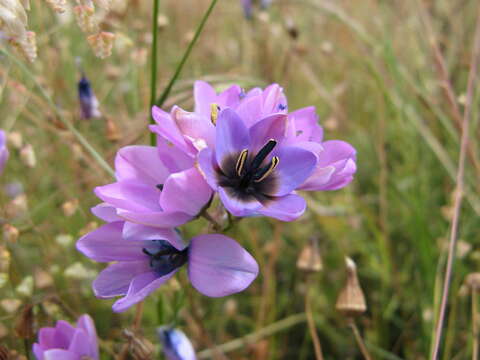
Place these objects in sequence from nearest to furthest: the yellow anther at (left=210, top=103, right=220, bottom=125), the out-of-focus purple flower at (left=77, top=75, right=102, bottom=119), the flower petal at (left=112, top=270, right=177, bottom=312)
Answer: the flower petal at (left=112, top=270, right=177, bottom=312), the yellow anther at (left=210, top=103, right=220, bottom=125), the out-of-focus purple flower at (left=77, top=75, right=102, bottom=119)

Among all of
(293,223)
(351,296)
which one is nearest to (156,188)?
(351,296)

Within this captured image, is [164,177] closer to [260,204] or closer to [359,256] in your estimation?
[260,204]

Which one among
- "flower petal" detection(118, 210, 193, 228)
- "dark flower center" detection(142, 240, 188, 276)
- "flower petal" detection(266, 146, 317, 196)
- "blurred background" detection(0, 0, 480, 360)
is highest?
"flower petal" detection(266, 146, 317, 196)

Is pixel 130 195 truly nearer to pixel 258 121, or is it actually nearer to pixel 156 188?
pixel 156 188

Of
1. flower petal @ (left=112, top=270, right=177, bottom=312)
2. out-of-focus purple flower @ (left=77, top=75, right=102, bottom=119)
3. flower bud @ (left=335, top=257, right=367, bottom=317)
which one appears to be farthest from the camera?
out-of-focus purple flower @ (left=77, top=75, right=102, bottom=119)

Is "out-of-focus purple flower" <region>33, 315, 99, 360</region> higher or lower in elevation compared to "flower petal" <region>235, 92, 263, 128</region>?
lower

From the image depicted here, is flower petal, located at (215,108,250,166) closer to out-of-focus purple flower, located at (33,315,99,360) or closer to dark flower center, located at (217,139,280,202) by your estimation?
dark flower center, located at (217,139,280,202)

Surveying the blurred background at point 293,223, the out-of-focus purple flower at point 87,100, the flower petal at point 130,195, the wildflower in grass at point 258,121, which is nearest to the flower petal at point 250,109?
the wildflower in grass at point 258,121

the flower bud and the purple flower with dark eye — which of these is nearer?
the purple flower with dark eye

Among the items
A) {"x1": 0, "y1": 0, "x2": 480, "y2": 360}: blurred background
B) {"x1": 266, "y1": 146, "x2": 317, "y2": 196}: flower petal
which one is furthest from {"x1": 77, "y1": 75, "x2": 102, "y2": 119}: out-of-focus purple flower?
{"x1": 266, "y1": 146, "x2": 317, "y2": 196}: flower petal
